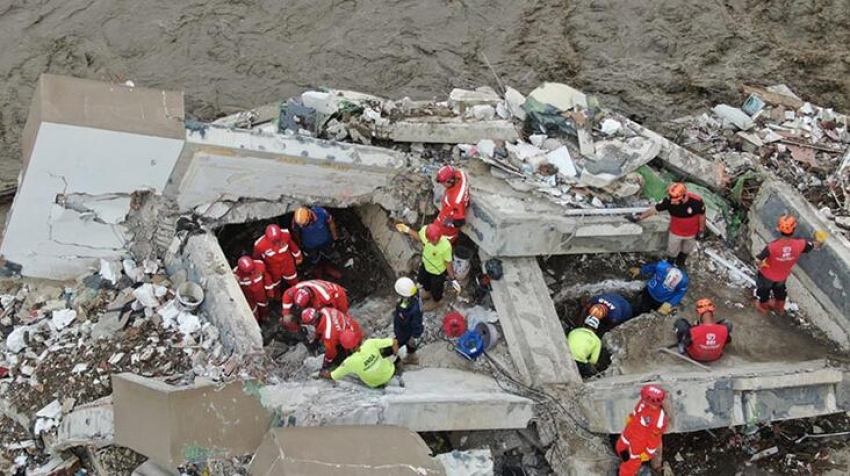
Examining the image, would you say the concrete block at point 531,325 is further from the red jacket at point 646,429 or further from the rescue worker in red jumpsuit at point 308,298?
the rescue worker in red jumpsuit at point 308,298

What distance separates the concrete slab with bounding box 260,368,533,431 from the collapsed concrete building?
0.05ft

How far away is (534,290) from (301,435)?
2966mm

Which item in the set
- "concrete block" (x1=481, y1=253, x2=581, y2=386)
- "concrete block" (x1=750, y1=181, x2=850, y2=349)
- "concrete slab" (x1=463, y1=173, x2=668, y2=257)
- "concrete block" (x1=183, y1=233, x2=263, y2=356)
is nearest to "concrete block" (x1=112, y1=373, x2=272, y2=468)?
"concrete block" (x1=183, y1=233, x2=263, y2=356)

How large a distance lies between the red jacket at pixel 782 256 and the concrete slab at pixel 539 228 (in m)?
1.04

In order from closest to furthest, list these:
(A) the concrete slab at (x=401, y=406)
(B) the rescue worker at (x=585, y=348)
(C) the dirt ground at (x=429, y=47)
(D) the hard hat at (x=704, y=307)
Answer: (A) the concrete slab at (x=401, y=406) < (B) the rescue worker at (x=585, y=348) < (D) the hard hat at (x=704, y=307) < (C) the dirt ground at (x=429, y=47)

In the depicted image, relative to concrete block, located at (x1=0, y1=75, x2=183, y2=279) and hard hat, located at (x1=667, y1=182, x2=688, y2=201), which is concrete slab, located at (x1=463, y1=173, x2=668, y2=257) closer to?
hard hat, located at (x1=667, y1=182, x2=688, y2=201)

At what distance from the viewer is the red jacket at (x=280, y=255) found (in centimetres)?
790

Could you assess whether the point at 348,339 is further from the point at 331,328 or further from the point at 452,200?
the point at 452,200

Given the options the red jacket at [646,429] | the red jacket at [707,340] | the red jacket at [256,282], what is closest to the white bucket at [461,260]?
the red jacket at [256,282]

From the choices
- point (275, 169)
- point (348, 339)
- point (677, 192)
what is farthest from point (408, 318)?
point (677, 192)

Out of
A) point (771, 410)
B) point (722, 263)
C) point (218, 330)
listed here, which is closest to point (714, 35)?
point (722, 263)

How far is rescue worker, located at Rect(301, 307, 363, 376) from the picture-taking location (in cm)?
690

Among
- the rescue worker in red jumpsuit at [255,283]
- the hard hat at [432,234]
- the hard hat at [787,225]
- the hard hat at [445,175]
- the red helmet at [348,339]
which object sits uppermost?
the hard hat at [445,175]

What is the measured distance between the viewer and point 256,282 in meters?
7.86
